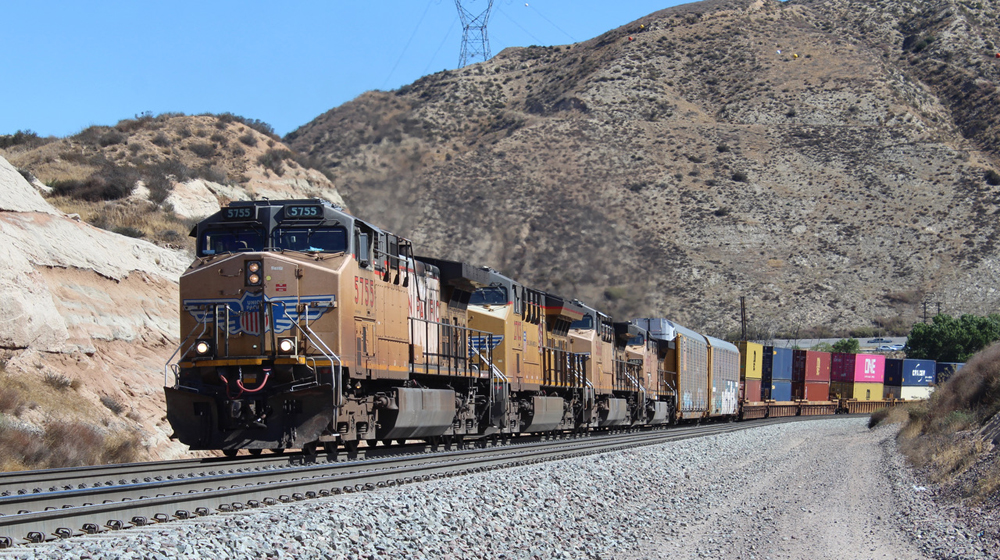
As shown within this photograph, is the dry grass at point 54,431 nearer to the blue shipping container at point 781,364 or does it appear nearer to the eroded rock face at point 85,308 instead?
the eroded rock face at point 85,308

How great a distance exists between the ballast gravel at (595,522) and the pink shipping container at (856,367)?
37056 millimetres

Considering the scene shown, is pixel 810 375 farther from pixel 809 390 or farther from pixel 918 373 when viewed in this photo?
pixel 918 373

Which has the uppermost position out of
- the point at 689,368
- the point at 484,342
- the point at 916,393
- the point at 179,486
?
the point at 484,342

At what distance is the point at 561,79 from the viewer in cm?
9838

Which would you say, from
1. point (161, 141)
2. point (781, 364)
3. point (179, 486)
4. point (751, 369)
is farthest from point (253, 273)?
point (781, 364)

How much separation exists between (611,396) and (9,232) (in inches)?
699

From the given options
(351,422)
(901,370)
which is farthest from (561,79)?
(351,422)

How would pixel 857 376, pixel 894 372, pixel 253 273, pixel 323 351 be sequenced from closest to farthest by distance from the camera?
pixel 323 351 < pixel 253 273 < pixel 857 376 < pixel 894 372

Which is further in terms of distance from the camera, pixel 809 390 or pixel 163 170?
pixel 809 390

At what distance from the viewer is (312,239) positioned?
1288cm

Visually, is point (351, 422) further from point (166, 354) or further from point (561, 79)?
point (561, 79)

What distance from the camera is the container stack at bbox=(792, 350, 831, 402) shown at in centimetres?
4825

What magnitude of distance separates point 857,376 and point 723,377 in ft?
58.0

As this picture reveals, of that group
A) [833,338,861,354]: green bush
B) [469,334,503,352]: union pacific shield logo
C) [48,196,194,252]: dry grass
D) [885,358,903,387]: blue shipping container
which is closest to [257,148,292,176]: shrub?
[48,196,194,252]: dry grass
